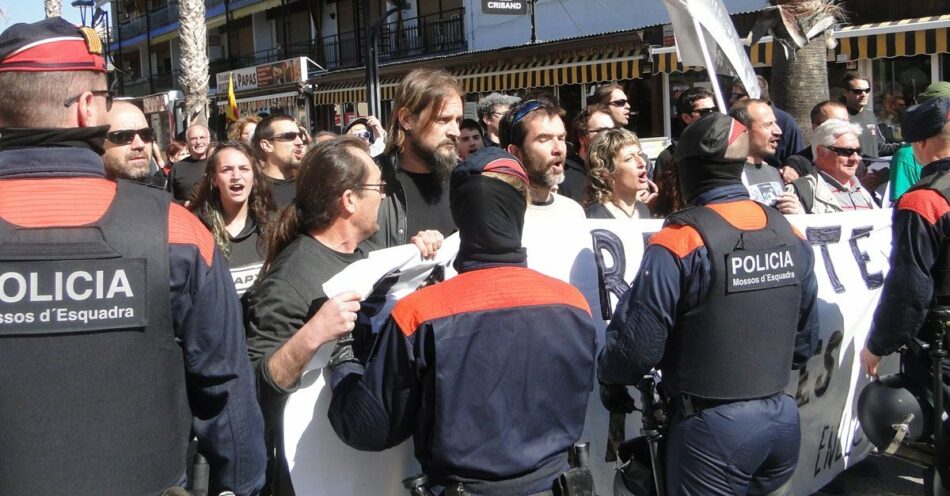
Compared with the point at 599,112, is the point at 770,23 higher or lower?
higher

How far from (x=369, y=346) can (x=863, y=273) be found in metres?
2.84

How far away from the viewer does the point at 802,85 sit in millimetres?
9016

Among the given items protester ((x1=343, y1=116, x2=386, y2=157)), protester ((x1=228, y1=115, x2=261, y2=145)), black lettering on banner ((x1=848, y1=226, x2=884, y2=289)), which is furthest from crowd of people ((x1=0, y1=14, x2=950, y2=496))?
protester ((x1=343, y1=116, x2=386, y2=157))

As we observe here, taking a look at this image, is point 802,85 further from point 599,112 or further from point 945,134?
point 945,134

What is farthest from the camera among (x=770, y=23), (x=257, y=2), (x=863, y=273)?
(x=257, y=2)

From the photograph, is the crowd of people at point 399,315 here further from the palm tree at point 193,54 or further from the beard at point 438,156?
the palm tree at point 193,54

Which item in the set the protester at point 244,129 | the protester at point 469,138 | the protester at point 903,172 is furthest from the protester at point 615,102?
the protester at point 244,129

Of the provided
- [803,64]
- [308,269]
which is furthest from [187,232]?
[803,64]

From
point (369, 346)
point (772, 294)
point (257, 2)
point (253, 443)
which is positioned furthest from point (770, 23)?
point (257, 2)

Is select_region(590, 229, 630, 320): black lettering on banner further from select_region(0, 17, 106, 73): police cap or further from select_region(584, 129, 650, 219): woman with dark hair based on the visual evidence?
select_region(0, 17, 106, 73): police cap

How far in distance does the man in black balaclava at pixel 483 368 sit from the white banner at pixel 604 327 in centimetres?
27

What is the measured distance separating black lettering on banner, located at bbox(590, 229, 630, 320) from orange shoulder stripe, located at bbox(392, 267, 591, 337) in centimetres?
116

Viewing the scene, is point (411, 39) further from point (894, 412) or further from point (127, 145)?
point (894, 412)

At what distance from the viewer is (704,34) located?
17.4 feet
